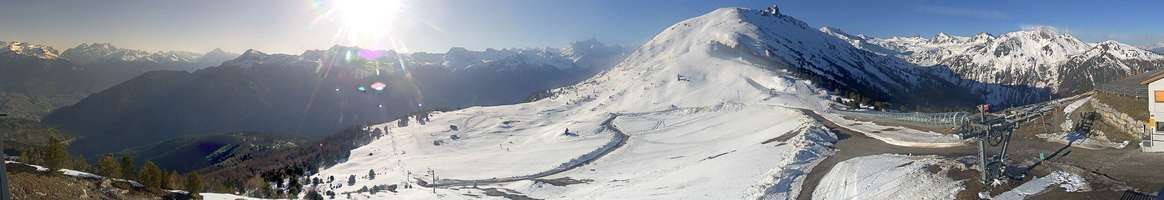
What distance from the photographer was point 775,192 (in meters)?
37.2

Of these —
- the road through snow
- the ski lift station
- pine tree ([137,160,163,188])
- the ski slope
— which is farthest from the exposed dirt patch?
the ski lift station

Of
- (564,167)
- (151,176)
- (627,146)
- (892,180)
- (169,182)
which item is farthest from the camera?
(627,146)

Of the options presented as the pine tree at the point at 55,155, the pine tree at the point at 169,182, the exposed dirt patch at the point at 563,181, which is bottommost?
the exposed dirt patch at the point at 563,181

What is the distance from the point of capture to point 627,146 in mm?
93875

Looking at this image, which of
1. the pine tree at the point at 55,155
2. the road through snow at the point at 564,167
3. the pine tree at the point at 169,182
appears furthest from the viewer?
the road through snow at the point at 564,167

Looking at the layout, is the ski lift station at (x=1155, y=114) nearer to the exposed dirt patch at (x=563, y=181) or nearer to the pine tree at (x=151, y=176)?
the exposed dirt patch at (x=563, y=181)

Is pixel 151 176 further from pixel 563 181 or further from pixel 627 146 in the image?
pixel 627 146

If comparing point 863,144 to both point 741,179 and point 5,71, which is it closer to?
point 741,179

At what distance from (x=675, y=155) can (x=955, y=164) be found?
1639 inches

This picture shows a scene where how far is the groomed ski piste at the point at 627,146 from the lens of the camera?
161 ft

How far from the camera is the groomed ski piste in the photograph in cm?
4894

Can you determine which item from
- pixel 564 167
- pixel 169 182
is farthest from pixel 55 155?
pixel 564 167

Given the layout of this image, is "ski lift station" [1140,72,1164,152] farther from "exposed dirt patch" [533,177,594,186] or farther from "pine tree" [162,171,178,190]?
"pine tree" [162,171,178,190]

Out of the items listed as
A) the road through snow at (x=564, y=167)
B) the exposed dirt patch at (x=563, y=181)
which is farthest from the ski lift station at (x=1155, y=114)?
the road through snow at (x=564, y=167)
